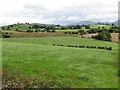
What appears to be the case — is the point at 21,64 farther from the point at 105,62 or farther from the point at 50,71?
the point at 105,62

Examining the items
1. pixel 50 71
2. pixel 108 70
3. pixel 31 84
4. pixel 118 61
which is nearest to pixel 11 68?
pixel 50 71

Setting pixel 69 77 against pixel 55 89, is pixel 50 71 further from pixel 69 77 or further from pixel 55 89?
pixel 55 89

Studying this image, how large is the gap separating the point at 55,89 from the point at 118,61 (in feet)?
50.1

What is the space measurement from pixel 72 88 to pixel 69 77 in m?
3.34

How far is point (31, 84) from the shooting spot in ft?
86.7

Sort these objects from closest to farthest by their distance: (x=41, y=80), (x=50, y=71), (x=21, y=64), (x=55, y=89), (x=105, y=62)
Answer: (x=55, y=89)
(x=41, y=80)
(x=50, y=71)
(x=21, y=64)
(x=105, y=62)

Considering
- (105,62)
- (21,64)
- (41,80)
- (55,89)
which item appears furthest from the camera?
(105,62)

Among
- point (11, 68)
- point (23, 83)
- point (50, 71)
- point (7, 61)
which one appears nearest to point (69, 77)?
point (50, 71)

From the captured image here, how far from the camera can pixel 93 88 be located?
26.1 metres

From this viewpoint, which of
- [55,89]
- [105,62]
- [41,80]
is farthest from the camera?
[105,62]

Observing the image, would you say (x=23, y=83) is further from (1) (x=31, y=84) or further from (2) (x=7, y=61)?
(2) (x=7, y=61)

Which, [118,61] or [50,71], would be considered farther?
[118,61]

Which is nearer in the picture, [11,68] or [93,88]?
[93,88]

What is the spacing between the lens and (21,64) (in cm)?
3475
